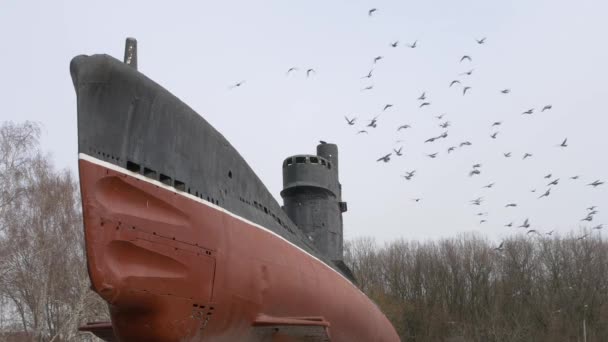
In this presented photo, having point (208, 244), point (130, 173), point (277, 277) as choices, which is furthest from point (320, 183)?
point (130, 173)

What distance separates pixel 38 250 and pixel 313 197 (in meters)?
14.5

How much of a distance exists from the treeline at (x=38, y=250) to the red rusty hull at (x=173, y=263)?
1640 cm

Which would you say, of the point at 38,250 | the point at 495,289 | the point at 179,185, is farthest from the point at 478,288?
the point at 179,185

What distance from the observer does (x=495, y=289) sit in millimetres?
49375

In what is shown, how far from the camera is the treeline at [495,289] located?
1809 inches

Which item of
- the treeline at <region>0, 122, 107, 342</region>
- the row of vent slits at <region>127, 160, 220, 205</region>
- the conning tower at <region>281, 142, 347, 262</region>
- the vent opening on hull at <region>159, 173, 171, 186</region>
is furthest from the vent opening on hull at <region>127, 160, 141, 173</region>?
the treeline at <region>0, 122, 107, 342</region>

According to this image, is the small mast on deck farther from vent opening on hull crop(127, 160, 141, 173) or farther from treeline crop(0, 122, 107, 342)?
treeline crop(0, 122, 107, 342)

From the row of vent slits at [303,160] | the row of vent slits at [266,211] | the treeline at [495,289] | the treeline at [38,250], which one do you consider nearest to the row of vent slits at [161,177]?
the row of vent slits at [266,211]

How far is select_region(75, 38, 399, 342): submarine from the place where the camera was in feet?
23.3

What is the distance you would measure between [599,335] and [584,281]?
175 inches

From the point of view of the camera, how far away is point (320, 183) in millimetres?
15625

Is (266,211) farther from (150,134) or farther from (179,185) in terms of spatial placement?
(150,134)

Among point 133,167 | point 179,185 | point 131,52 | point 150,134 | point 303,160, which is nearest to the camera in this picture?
point 133,167

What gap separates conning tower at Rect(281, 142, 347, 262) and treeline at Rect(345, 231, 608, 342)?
112ft
